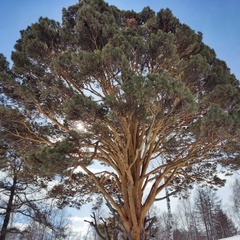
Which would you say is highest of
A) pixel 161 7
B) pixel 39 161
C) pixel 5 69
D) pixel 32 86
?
pixel 161 7

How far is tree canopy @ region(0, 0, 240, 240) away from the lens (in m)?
4.29

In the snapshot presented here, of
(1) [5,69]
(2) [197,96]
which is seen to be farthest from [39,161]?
(2) [197,96]

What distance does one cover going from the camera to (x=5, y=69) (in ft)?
17.7

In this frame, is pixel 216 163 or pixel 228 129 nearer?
pixel 228 129

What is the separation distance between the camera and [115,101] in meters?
4.14

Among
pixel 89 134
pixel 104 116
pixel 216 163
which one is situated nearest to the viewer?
pixel 104 116

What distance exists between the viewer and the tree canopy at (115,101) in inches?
169

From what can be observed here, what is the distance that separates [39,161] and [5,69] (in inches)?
99.6

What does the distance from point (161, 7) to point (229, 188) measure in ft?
81.9

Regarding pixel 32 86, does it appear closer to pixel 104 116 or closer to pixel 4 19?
pixel 4 19

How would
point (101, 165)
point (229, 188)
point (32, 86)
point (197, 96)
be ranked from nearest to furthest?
point (32, 86), point (197, 96), point (101, 165), point (229, 188)

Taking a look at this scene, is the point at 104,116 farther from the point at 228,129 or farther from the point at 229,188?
the point at 229,188

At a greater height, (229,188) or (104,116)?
(229,188)

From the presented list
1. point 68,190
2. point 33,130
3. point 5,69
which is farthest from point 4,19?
point 68,190
